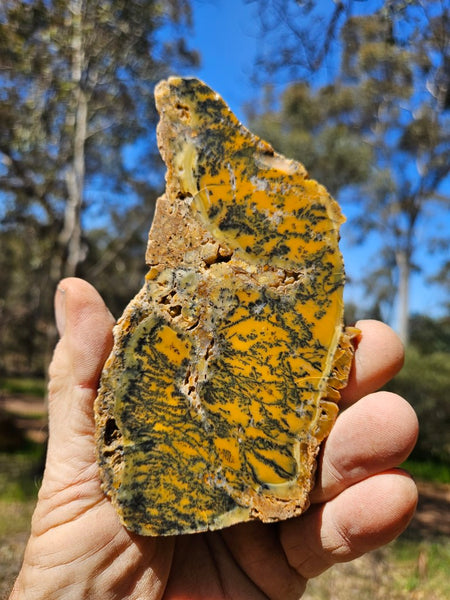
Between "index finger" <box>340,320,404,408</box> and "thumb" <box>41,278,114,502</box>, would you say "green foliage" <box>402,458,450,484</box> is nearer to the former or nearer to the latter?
"index finger" <box>340,320,404,408</box>

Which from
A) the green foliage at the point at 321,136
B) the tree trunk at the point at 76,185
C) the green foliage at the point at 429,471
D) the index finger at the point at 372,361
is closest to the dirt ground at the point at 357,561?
the green foliage at the point at 429,471

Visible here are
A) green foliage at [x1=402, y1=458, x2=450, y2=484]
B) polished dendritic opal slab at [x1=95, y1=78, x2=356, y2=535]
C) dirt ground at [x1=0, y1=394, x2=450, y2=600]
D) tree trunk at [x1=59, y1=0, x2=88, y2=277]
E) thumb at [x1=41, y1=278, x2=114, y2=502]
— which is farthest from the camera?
green foliage at [x1=402, y1=458, x2=450, y2=484]

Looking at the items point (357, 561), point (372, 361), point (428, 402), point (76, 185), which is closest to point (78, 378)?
point (372, 361)

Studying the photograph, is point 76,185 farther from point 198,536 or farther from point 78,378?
point 198,536

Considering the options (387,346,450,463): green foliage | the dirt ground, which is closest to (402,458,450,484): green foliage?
(387,346,450,463): green foliage

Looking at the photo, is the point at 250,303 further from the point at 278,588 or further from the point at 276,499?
the point at 278,588

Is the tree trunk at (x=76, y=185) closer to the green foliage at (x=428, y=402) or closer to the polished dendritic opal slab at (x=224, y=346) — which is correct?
the polished dendritic opal slab at (x=224, y=346)

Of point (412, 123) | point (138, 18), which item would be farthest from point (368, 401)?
point (412, 123)
